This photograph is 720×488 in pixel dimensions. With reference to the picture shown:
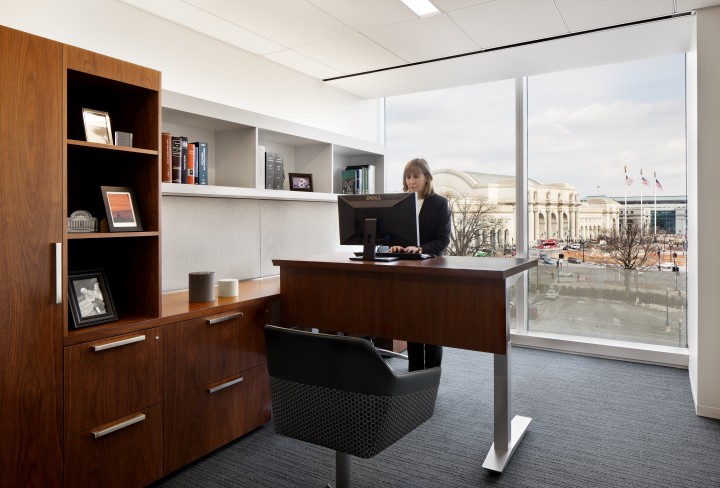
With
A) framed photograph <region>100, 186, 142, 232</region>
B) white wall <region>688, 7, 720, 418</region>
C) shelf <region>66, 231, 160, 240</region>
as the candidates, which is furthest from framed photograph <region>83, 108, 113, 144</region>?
white wall <region>688, 7, 720, 418</region>

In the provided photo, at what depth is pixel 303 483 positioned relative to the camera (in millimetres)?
2342

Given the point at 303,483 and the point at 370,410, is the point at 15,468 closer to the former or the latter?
the point at 303,483

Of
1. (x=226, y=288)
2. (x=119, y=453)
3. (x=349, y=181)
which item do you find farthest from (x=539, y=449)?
(x=349, y=181)

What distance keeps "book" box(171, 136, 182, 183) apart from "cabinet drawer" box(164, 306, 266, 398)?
3.04 feet

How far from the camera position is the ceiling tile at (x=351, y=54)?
361 cm

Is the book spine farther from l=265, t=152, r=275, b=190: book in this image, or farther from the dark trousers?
the dark trousers

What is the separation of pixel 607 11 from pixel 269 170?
248 cm

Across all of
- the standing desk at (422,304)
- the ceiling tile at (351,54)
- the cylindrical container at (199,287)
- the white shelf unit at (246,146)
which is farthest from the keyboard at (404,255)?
the ceiling tile at (351,54)

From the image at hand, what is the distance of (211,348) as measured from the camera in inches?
101

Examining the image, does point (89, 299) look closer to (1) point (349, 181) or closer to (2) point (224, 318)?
(2) point (224, 318)

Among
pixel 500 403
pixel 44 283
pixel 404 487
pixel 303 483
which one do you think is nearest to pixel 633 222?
pixel 500 403

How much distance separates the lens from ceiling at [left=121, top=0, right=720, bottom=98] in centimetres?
300

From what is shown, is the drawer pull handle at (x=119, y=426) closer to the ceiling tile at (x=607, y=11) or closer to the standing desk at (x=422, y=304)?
the standing desk at (x=422, y=304)

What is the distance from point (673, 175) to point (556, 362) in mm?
1836
